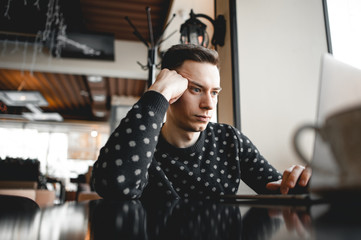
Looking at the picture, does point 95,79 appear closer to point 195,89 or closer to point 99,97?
point 99,97

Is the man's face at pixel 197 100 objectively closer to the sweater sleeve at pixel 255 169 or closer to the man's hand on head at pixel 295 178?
the sweater sleeve at pixel 255 169

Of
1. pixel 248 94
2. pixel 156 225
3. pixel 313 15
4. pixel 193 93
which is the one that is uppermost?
pixel 313 15

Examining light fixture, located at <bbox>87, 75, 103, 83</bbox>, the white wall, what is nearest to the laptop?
the white wall

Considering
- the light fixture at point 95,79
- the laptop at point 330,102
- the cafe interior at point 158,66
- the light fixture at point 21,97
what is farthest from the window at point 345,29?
the light fixture at point 21,97

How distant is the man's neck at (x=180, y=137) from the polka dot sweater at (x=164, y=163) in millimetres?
23

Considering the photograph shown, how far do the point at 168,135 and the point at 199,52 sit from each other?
0.40m

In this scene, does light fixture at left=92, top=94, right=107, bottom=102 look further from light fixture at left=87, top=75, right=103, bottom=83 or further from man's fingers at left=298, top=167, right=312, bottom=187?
man's fingers at left=298, top=167, right=312, bottom=187

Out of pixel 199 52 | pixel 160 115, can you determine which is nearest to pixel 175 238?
pixel 160 115

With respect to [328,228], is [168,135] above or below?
above

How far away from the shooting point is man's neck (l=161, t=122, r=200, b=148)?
1104mm

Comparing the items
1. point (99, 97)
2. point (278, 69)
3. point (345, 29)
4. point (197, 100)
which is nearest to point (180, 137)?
point (197, 100)

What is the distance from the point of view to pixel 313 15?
1.79 metres

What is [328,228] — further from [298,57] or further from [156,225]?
[298,57]

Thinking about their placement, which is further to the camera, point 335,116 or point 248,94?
point 248,94
